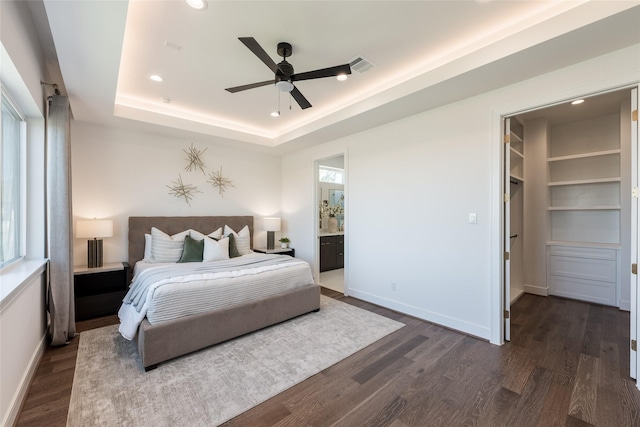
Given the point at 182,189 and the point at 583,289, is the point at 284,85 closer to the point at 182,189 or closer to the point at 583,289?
the point at 182,189

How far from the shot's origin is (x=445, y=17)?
2182mm

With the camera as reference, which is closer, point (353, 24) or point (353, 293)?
point (353, 24)

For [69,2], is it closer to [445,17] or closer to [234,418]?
[445,17]

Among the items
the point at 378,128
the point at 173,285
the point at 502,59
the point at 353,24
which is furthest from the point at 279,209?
the point at 502,59

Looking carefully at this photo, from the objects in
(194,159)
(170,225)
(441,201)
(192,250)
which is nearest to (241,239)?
(192,250)

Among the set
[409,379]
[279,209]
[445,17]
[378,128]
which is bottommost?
[409,379]

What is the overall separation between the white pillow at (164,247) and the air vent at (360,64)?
3357 mm

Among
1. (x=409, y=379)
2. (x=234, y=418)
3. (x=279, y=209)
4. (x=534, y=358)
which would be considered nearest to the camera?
(x=234, y=418)

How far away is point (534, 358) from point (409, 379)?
1287 mm

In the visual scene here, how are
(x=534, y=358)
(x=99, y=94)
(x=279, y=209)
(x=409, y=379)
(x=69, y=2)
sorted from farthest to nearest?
1. (x=279, y=209)
2. (x=99, y=94)
3. (x=534, y=358)
4. (x=409, y=379)
5. (x=69, y=2)

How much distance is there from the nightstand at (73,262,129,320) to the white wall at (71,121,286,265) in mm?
550

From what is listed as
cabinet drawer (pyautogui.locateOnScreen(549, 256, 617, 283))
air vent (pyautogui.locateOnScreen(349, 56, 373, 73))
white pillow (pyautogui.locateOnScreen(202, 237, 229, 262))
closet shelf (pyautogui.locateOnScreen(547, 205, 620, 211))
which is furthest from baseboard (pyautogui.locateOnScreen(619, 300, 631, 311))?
white pillow (pyautogui.locateOnScreen(202, 237, 229, 262))

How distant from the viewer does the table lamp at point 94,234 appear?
3529 millimetres

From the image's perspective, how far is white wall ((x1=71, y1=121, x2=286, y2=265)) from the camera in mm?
3867
